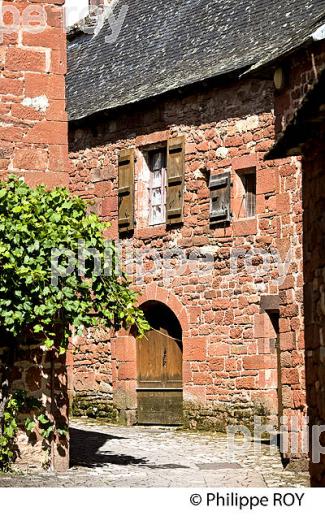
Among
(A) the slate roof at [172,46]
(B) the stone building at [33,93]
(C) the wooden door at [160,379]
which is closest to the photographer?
(B) the stone building at [33,93]

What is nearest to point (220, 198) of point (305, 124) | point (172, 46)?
point (172, 46)

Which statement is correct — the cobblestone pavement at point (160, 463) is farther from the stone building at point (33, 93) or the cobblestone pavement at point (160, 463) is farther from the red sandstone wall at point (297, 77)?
the red sandstone wall at point (297, 77)

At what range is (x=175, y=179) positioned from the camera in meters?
18.4

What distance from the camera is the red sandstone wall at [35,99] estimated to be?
12852mm

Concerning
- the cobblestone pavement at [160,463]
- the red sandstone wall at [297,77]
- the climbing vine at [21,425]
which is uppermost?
the red sandstone wall at [297,77]

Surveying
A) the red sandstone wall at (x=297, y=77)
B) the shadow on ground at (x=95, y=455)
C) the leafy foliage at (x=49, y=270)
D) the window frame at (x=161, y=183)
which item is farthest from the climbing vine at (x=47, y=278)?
the window frame at (x=161, y=183)

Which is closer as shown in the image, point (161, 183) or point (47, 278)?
point (47, 278)

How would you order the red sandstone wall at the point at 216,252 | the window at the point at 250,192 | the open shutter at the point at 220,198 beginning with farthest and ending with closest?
the open shutter at the point at 220,198, the window at the point at 250,192, the red sandstone wall at the point at 216,252

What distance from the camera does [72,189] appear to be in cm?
2047

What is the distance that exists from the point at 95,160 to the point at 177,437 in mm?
5099

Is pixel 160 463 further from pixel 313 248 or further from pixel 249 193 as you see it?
pixel 313 248

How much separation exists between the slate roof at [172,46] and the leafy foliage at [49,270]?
15.2 feet

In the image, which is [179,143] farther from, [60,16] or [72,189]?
[60,16]

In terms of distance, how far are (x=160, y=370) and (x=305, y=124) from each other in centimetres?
1140
